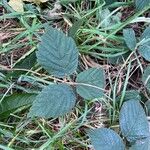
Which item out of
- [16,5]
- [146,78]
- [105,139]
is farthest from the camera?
[16,5]

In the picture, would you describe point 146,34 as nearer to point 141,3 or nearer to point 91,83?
point 141,3

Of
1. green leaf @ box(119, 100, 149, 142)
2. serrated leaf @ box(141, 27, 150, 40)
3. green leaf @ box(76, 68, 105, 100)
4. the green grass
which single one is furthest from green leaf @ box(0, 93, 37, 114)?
serrated leaf @ box(141, 27, 150, 40)

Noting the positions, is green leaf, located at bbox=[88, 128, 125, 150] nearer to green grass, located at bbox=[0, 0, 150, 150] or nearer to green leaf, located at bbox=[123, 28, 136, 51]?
green grass, located at bbox=[0, 0, 150, 150]

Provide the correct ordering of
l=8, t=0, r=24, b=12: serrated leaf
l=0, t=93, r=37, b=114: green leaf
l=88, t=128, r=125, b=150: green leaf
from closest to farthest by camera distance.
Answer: l=88, t=128, r=125, b=150: green leaf
l=0, t=93, r=37, b=114: green leaf
l=8, t=0, r=24, b=12: serrated leaf

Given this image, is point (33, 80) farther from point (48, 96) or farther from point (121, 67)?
point (121, 67)

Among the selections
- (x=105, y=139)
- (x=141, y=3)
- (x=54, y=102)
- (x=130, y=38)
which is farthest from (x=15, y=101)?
(x=141, y=3)

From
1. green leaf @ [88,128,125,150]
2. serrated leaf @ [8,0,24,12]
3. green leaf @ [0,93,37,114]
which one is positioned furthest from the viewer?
serrated leaf @ [8,0,24,12]

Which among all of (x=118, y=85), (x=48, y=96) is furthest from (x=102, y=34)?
(x=48, y=96)
